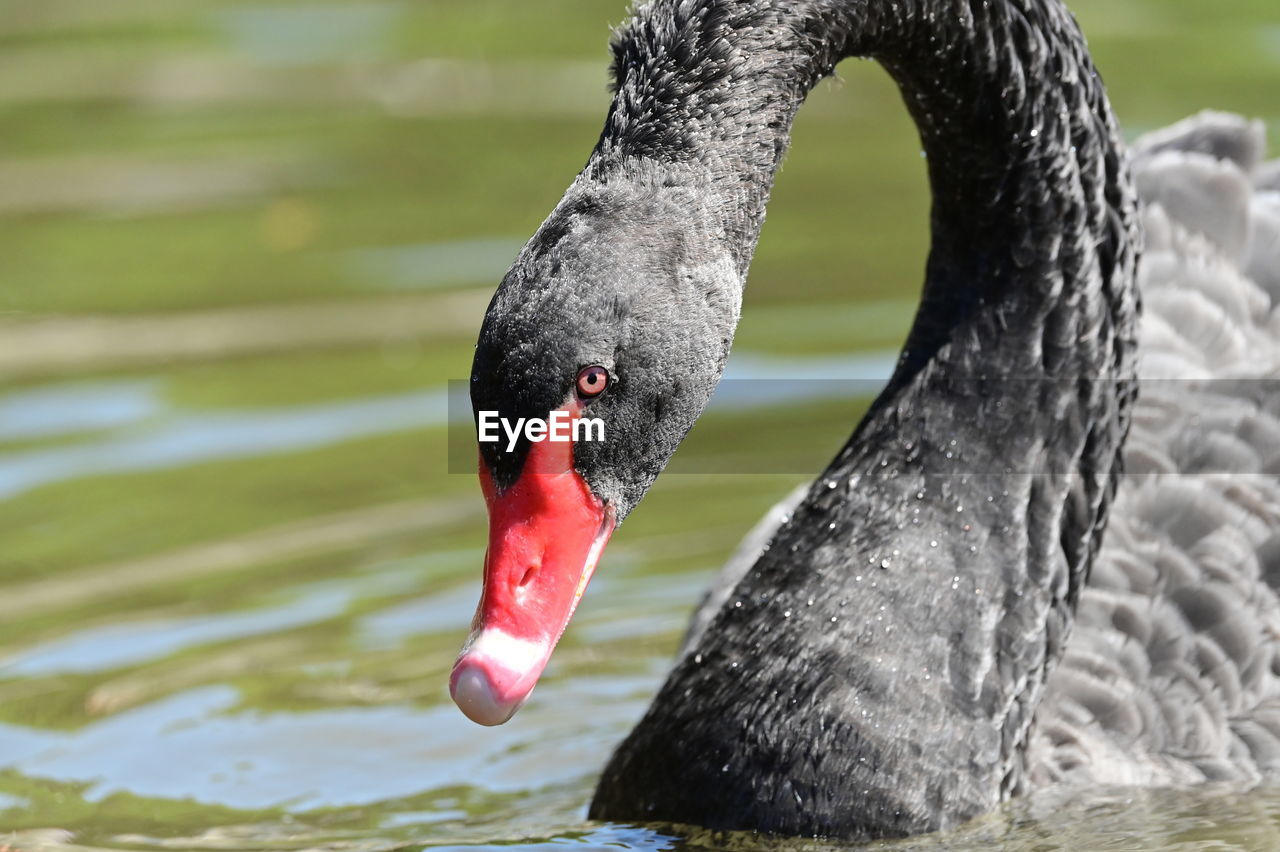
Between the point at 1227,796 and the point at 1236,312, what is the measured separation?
138 cm

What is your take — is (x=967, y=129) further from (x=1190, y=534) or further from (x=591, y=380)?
(x=591, y=380)

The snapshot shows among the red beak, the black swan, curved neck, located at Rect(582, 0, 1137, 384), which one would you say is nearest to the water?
the black swan

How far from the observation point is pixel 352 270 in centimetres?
832

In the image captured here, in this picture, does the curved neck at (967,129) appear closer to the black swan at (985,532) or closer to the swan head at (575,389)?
the black swan at (985,532)

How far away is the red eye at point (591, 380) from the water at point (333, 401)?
1145 millimetres

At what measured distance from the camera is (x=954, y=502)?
4613mm

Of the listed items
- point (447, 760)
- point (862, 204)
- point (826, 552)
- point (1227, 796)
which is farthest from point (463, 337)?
point (1227, 796)

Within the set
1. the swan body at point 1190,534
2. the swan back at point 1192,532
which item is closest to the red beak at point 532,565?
the swan body at point 1190,534

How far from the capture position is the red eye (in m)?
3.62

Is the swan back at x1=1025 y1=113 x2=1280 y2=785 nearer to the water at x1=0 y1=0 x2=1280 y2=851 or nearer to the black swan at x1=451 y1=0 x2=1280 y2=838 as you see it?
the black swan at x1=451 y1=0 x2=1280 y2=838

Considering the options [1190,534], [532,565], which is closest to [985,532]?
[1190,534]

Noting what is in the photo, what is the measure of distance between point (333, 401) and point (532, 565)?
11.9 feet

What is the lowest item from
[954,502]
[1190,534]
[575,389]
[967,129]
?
[1190,534]

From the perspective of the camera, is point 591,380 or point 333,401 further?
point 333,401
